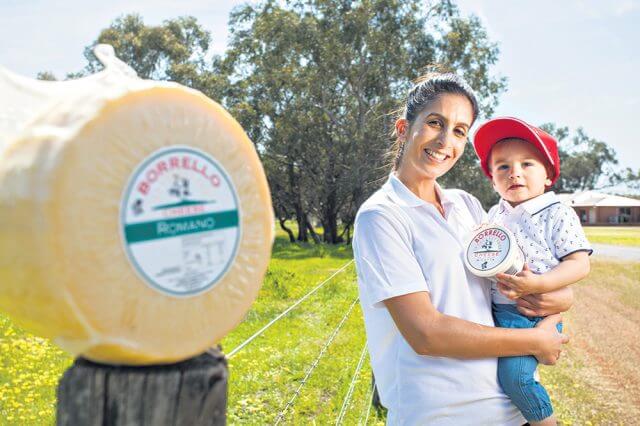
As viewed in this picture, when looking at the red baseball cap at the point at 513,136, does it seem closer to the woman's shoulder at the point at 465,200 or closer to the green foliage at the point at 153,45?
the woman's shoulder at the point at 465,200

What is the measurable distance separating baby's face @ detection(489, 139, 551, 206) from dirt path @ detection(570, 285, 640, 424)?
4801 millimetres

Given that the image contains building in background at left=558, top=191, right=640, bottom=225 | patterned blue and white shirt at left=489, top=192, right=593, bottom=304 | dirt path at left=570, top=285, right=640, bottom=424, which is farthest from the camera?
building in background at left=558, top=191, right=640, bottom=225

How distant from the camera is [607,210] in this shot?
56969 millimetres

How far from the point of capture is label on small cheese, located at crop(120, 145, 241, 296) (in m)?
0.90

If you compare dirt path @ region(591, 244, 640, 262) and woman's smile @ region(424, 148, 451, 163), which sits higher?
woman's smile @ region(424, 148, 451, 163)

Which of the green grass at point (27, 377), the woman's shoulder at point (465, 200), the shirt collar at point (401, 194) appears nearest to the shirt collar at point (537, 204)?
the woman's shoulder at point (465, 200)

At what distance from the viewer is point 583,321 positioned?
11469 millimetres

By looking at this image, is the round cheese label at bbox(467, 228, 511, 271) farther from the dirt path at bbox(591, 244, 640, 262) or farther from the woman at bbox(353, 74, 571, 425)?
the dirt path at bbox(591, 244, 640, 262)

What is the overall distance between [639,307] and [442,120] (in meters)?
12.8

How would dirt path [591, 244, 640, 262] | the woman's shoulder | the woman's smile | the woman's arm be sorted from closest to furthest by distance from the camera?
1. the woman's arm
2. the woman's smile
3. the woman's shoulder
4. dirt path [591, 244, 640, 262]

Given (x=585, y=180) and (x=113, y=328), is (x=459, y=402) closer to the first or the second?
(x=113, y=328)

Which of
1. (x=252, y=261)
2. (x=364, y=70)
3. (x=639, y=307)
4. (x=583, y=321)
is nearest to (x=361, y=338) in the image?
(x=583, y=321)

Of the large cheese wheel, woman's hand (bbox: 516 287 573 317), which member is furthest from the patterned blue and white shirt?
the large cheese wheel

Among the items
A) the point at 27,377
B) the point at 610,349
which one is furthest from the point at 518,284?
the point at 610,349
